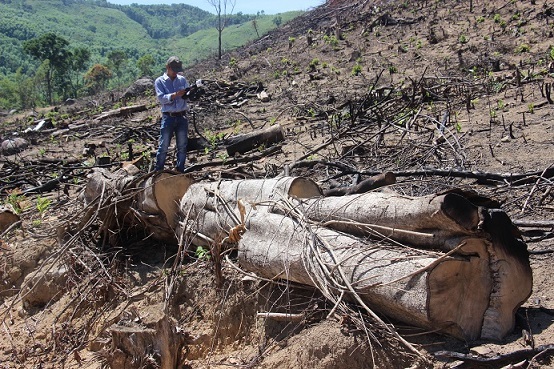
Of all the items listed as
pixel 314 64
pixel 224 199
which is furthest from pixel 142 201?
pixel 314 64

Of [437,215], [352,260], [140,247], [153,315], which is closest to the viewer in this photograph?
[437,215]

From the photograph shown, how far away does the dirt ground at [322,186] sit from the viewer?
3.12 meters

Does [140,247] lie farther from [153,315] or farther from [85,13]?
[85,13]

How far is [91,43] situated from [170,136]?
295ft

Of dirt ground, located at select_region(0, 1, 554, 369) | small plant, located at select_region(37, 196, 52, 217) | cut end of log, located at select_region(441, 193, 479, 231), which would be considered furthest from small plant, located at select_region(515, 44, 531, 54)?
cut end of log, located at select_region(441, 193, 479, 231)

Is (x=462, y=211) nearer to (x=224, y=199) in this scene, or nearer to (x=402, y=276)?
(x=402, y=276)

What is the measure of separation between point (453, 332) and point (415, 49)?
1333cm

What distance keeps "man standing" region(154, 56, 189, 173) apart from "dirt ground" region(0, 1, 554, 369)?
0.73 m

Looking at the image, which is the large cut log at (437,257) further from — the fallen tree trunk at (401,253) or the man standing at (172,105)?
the man standing at (172,105)

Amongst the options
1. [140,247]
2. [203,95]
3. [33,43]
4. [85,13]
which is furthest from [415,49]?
[85,13]

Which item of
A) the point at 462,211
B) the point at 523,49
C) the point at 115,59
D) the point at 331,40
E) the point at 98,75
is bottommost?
the point at 462,211

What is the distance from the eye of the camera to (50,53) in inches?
1679

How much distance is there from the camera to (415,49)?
49.7 ft

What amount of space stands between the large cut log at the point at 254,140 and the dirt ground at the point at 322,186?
0.24m
